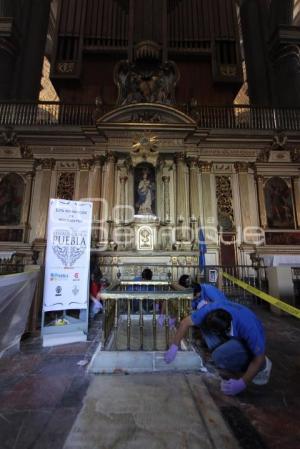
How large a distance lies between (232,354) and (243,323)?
1.21 ft

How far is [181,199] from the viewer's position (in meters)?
9.03

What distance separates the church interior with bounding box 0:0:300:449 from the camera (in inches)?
324

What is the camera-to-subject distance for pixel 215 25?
12.4m

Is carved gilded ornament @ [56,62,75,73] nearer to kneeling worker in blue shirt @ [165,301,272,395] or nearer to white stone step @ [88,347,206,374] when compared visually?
white stone step @ [88,347,206,374]

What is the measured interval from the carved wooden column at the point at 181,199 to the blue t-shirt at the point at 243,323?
6187 millimetres

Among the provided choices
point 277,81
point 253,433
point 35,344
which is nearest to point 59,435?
point 253,433

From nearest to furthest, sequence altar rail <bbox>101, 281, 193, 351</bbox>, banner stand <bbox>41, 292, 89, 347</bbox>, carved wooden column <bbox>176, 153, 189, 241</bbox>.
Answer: altar rail <bbox>101, 281, 193, 351</bbox> < banner stand <bbox>41, 292, 89, 347</bbox> < carved wooden column <bbox>176, 153, 189, 241</bbox>

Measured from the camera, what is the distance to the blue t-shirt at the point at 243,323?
2142 mm

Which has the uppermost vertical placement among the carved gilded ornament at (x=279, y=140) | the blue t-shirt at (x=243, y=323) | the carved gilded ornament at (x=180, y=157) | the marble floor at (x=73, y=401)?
the carved gilded ornament at (x=279, y=140)

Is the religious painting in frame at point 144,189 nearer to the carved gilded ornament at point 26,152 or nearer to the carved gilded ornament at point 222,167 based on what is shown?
the carved gilded ornament at point 222,167

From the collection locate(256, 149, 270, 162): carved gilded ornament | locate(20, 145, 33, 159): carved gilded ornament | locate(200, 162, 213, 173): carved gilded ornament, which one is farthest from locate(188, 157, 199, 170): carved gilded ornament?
locate(20, 145, 33, 159): carved gilded ornament

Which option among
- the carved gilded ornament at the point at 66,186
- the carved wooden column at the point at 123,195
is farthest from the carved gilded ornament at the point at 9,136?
the carved wooden column at the point at 123,195

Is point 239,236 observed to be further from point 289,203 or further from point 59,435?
point 59,435

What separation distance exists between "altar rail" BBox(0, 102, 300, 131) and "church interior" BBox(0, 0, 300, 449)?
2.0 inches
